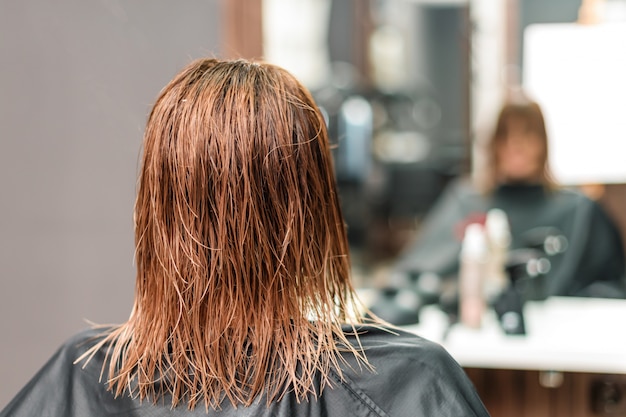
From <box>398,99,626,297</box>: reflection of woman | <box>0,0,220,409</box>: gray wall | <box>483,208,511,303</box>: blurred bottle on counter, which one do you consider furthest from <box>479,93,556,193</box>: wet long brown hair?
<box>0,0,220,409</box>: gray wall

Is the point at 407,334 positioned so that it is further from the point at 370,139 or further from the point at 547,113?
the point at 370,139

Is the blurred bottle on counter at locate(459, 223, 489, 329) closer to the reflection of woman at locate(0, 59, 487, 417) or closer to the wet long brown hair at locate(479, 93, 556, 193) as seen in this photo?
Answer: the wet long brown hair at locate(479, 93, 556, 193)

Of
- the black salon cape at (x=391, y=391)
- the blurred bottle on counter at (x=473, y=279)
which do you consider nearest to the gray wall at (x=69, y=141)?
the blurred bottle on counter at (x=473, y=279)

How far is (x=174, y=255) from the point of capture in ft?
3.02

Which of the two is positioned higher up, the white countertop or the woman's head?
the woman's head

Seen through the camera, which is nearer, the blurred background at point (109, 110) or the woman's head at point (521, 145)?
the blurred background at point (109, 110)

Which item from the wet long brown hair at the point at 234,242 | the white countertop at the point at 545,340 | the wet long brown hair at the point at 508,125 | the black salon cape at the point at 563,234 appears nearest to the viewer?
the wet long brown hair at the point at 234,242

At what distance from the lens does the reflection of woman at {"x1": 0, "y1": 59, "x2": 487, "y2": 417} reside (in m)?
0.87

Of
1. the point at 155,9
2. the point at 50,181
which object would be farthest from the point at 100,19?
the point at 50,181

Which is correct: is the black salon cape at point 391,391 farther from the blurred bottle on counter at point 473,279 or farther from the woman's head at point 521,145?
the woman's head at point 521,145

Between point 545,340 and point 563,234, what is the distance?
727mm

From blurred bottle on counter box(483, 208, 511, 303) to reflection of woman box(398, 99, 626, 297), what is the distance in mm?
271

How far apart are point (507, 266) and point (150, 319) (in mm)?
1350

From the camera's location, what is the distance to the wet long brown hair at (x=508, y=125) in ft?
8.20
